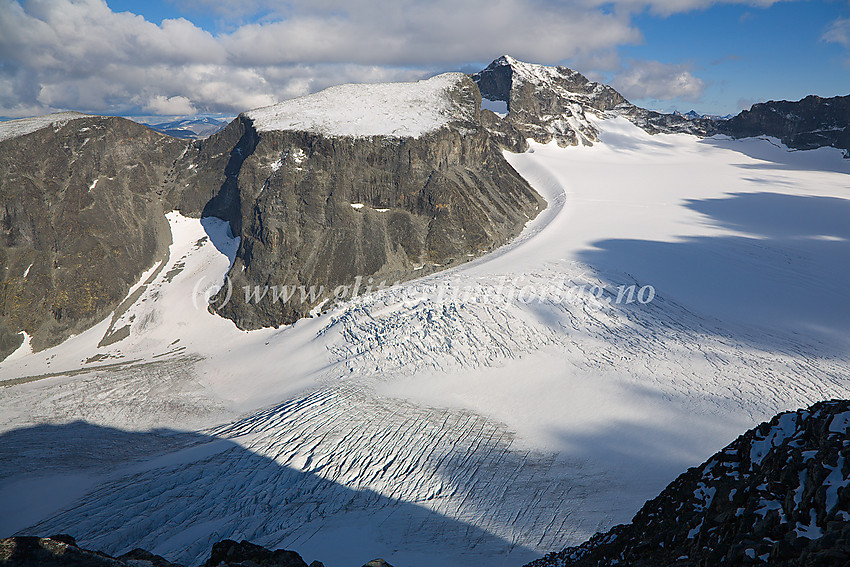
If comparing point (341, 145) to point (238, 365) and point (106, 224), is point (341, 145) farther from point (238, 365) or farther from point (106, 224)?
point (106, 224)

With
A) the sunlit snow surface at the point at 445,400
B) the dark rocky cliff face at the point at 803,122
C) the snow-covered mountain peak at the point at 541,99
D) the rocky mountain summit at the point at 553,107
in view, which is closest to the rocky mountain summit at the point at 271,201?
the sunlit snow surface at the point at 445,400

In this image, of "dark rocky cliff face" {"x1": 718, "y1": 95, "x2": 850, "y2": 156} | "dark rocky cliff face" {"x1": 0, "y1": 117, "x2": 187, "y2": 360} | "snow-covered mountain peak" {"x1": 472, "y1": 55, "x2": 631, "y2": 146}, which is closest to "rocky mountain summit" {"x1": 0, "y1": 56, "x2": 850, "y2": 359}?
"dark rocky cliff face" {"x1": 0, "y1": 117, "x2": 187, "y2": 360}

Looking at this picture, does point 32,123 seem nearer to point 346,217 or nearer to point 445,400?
point 346,217

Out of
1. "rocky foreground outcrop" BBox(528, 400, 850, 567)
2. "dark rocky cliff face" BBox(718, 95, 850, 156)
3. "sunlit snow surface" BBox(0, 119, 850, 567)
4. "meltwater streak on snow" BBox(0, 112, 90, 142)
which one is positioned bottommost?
"sunlit snow surface" BBox(0, 119, 850, 567)

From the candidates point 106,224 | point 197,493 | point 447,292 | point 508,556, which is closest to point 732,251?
point 447,292

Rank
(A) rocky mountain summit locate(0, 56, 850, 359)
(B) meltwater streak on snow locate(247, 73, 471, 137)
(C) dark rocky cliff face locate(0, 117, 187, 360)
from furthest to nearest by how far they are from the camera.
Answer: (B) meltwater streak on snow locate(247, 73, 471, 137) < (A) rocky mountain summit locate(0, 56, 850, 359) < (C) dark rocky cliff face locate(0, 117, 187, 360)

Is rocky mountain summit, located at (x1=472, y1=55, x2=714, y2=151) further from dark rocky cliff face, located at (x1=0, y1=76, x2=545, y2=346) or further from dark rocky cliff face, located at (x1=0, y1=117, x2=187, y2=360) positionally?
dark rocky cliff face, located at (x1=0, y1=117, x2=187, y2=360)

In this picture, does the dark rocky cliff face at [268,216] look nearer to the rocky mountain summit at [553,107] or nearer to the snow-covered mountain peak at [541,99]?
the rocky mountain summit at [553,107]
